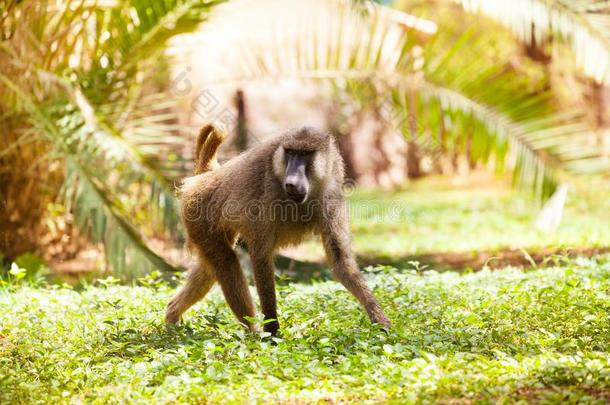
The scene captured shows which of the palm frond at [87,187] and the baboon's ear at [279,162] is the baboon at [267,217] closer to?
the baboon's ear at [279,162]

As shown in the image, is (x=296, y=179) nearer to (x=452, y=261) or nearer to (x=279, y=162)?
(x=279, y=162)

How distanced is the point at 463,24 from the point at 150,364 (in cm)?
1560

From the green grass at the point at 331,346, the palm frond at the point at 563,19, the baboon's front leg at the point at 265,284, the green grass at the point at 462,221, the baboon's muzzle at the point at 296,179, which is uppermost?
the palm frond at the point at 563,19

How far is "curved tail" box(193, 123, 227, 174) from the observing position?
639 centimetres

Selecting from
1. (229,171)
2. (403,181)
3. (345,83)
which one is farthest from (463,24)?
(229,171)

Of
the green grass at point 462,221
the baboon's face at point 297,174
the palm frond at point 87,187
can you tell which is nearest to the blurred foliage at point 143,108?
the palm frond at point 87,187

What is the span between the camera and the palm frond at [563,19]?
839 centimetres

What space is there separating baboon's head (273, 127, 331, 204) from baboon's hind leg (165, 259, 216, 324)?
1060 mm

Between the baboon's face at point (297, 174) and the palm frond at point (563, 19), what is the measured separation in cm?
378

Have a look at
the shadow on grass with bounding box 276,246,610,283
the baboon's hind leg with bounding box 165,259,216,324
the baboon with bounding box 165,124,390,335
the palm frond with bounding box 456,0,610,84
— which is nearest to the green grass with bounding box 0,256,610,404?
the baboon's hind leg with bounding box 165,259,216,324

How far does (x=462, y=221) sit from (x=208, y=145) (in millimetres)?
7455

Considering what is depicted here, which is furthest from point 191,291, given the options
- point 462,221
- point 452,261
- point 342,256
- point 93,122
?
point 462,221

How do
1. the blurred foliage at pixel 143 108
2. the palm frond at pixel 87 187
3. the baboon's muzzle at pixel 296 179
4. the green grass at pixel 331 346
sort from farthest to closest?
1. the blurred foliage at pixel 143 108
2. the palm frond at pixel 87 187
3. the baboon's muzzle at pixel 296 179
4. the green grass at pixel 331 346

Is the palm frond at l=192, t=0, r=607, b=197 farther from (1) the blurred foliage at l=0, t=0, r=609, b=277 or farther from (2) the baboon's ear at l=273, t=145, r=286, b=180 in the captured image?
(2) the baboon's ear at l=273, t=145, r=286, b=180
